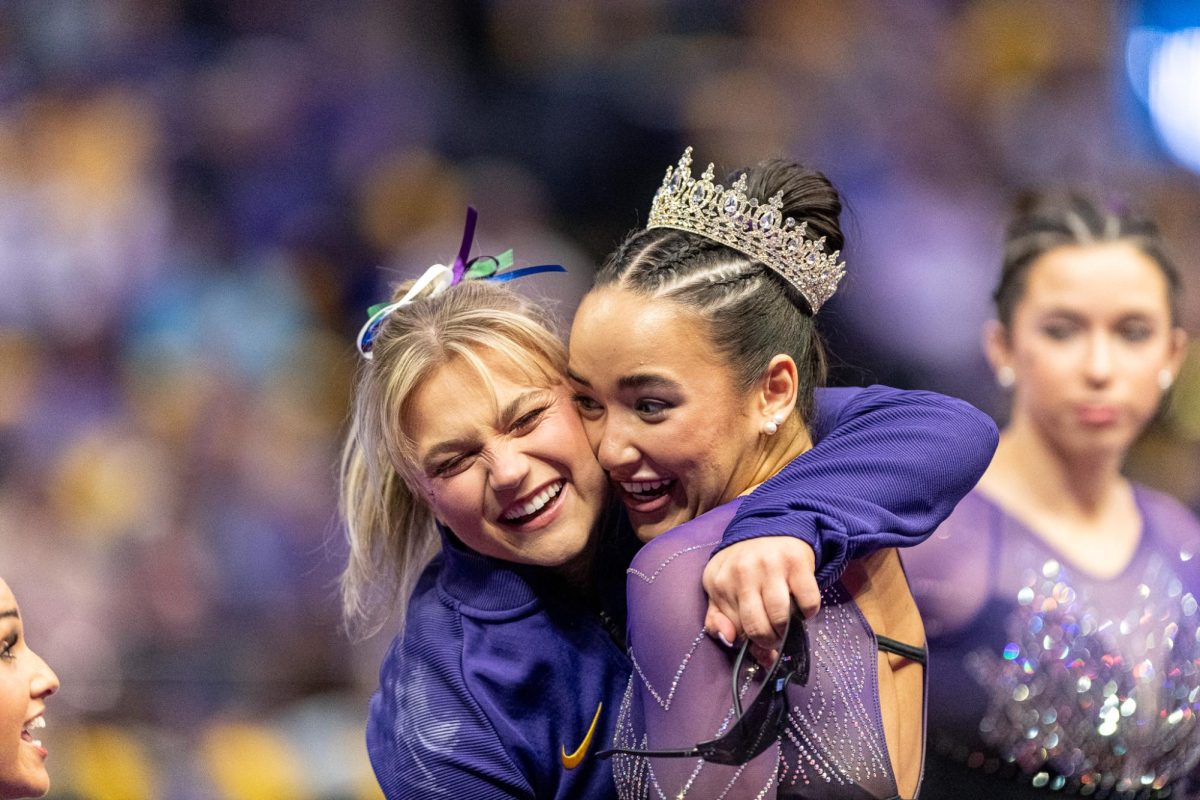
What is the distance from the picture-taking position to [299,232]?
4.95 metres

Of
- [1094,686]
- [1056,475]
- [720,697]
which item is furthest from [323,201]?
[720,697]

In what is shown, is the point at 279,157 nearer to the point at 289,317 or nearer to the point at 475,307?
the point at 289,317

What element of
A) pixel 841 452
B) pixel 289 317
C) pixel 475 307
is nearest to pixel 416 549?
pixel 475 307

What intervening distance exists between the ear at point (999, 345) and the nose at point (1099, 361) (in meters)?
0.20

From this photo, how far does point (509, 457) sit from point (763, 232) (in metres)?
0.46

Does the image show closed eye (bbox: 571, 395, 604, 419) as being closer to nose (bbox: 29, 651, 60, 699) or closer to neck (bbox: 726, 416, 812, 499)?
neck (bbox: 726, 416, 812, 499)

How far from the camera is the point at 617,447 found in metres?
1.71

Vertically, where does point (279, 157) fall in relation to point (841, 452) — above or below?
below

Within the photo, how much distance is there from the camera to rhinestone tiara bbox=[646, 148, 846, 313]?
1732 mm

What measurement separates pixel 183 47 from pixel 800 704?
4346mm

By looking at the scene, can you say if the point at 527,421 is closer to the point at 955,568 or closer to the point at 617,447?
the point at 617,447

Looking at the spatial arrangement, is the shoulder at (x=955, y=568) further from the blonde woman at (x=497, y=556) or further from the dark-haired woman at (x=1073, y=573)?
the blonde woman at (x=497, y=556)

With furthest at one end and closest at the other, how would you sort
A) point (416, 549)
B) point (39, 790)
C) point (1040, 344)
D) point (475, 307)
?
point (1040, 344) < point (416, 549) < point (475, 307) < point (39, 790)

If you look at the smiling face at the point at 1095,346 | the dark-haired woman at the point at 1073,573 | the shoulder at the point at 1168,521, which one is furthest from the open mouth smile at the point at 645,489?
the shoulder at the point at 1168,521
